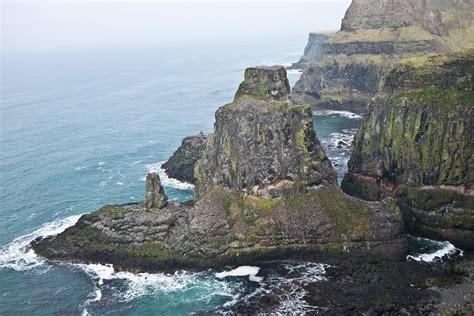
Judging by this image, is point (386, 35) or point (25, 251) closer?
point (25, 251)

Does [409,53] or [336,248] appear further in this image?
[409,53]

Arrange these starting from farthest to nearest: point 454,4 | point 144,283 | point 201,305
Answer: point 454,4
point 144,283
point 201,305

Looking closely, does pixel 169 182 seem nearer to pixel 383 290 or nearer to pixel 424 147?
pixel 424 147

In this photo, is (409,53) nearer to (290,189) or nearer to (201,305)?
(290,189)

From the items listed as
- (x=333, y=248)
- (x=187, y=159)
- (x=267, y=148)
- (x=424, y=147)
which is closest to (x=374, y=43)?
(x=187, y=159)

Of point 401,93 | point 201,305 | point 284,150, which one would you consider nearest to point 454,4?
point 401,93

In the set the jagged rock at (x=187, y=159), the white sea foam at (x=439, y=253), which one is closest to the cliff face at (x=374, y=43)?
the jagged rock at (x=187, y=159)
